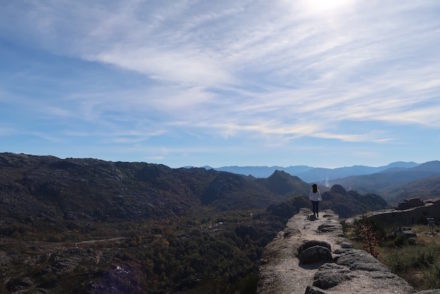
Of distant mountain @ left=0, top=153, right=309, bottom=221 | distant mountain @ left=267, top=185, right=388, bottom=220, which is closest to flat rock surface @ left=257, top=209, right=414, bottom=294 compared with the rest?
distant mountain @ left=267, top=185, right=388, bottom=220

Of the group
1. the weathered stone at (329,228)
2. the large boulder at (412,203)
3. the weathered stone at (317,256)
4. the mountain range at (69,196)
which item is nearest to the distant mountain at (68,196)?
the mountain range at (69,196)

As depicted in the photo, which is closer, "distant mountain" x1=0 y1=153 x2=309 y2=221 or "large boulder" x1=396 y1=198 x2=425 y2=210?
"large boulder" x1=396 y1=198 x2=425 y2=210

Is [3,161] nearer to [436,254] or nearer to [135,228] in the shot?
[135,228]

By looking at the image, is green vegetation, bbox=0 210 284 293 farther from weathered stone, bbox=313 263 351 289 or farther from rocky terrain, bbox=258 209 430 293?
weathered stone, bbox=313 263 351 289

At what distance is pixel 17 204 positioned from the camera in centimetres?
14325

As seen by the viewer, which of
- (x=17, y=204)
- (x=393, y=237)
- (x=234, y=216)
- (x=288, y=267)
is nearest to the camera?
(x=288, y=267)

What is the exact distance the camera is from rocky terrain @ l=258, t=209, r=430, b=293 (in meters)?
9.42

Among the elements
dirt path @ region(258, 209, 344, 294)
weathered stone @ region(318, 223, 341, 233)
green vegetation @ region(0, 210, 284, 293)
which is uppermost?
weathered stone @ region(318, 223, 341, 233)

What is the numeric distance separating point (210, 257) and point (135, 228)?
55765 millimetres

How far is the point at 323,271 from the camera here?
10820 mm

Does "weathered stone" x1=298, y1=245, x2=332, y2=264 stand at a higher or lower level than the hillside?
higher

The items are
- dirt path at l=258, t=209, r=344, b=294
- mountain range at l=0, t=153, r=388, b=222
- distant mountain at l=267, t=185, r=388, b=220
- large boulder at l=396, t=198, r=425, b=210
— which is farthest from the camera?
mountain range at l=0, t=153, r=388, b=222

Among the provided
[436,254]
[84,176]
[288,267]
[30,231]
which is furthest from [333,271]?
[84,176]

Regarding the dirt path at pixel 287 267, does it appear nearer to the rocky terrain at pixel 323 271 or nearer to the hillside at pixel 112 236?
the rocky terrain at pixel 323 271
